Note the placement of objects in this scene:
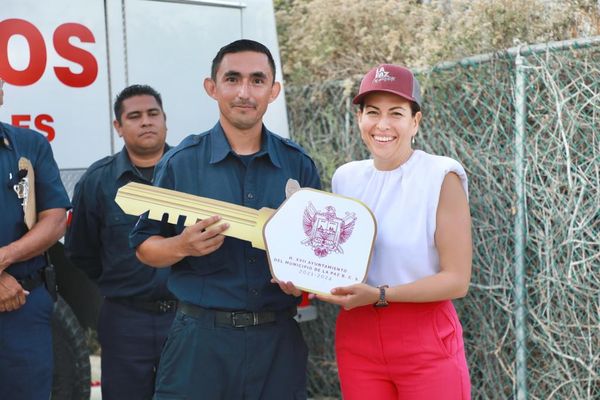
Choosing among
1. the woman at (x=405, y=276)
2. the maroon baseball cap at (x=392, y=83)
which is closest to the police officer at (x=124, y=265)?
the woman at (x=405, y=276)

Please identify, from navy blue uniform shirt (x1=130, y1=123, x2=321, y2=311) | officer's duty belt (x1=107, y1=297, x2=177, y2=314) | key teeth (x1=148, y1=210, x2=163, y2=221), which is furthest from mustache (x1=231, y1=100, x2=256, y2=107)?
officer's duty belt (x1=107, y1=297, x2=177, y2=314)

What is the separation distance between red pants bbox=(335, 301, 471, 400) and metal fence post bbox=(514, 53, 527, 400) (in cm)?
183

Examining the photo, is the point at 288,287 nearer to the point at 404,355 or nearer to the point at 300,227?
the point at 300,227

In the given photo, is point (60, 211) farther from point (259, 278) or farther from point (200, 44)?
point (200, 44)

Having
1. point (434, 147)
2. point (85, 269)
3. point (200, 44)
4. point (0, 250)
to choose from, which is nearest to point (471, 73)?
point (434, 147)

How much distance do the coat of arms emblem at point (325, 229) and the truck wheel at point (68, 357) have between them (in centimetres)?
220

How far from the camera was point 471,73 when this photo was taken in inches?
190

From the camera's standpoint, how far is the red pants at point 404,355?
2.71m

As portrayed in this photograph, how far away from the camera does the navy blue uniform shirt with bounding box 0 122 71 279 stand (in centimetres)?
342

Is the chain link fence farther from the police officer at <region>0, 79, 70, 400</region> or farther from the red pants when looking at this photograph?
the police officer at <region>0, 79, 70, 400</region>

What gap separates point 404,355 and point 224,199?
81 cm

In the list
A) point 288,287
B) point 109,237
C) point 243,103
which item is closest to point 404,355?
point 288,287

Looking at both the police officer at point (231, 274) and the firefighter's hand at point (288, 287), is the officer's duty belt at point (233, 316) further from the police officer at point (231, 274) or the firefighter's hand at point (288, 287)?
the firefighter's hand at point (288, 287)

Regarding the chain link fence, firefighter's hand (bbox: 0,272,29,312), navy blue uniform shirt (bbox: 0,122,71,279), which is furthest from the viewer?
the chain link fence
